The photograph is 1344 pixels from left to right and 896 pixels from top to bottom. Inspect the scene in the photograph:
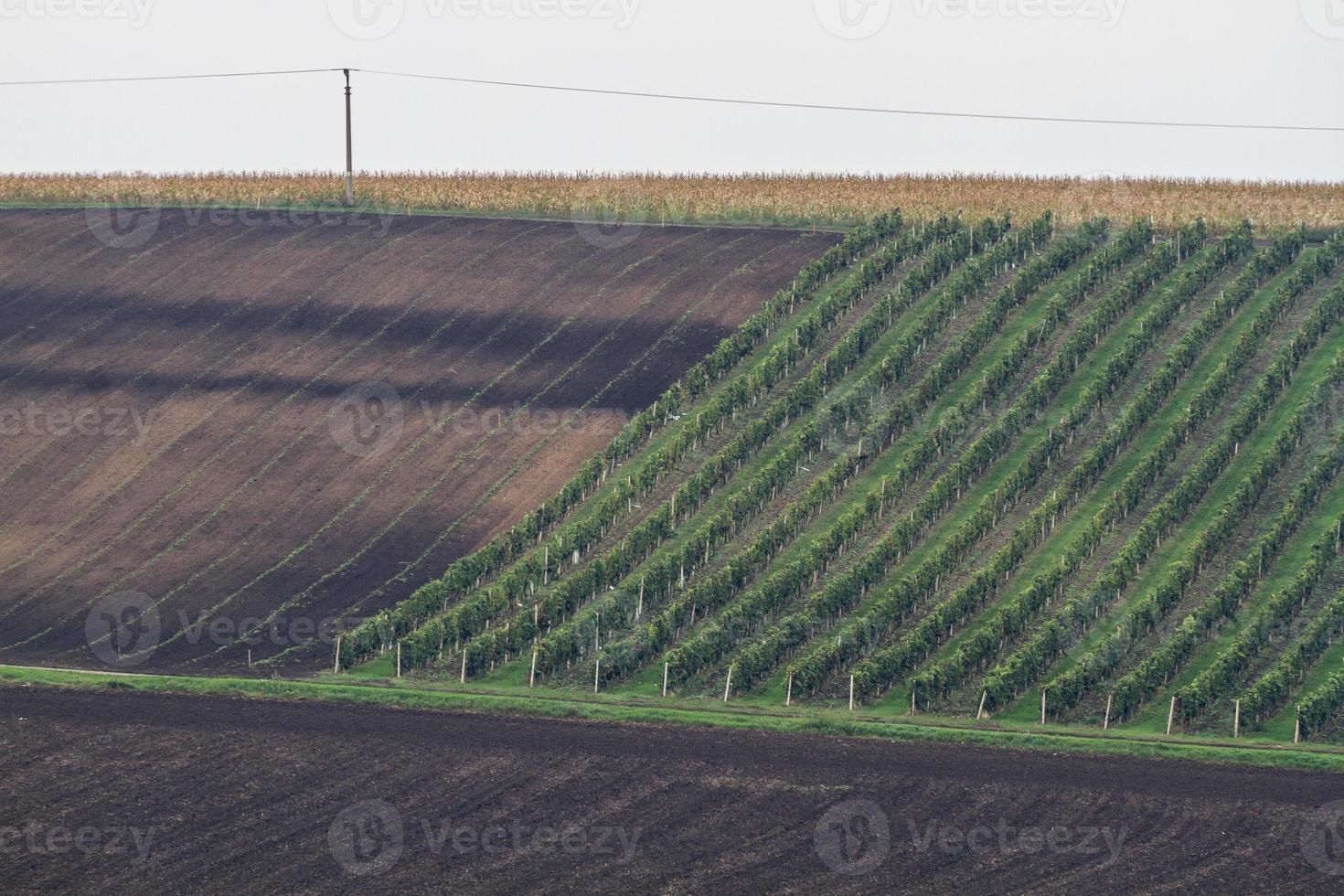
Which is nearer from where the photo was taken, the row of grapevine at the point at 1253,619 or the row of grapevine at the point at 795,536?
the row of grapevine at the point at 1253,619

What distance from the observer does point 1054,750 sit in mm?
42438

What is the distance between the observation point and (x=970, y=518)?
179 feet

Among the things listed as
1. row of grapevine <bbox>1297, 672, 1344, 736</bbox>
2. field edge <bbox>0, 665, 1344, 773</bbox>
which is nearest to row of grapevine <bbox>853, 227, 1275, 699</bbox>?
field edge <bbox>0, 665, 1344, 773</bbox>

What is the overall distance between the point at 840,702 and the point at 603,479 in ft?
50.0

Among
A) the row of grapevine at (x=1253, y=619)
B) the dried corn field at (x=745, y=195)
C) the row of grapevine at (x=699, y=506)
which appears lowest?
the row of grapevine at (x=1253, y=619)

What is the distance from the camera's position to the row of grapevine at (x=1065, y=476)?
→ 4697cm

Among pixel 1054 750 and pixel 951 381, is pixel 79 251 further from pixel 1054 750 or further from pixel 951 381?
pixel 1054 750

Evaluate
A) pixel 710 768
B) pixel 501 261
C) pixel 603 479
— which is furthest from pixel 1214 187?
pixel 710 768

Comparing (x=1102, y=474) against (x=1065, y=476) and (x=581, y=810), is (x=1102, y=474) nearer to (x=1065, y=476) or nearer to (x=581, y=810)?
(x=1065, y=476)

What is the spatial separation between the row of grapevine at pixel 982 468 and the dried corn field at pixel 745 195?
22.9ft

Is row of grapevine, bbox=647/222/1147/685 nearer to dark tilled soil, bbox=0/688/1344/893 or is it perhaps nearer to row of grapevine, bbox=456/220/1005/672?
row of grapevine, bbox=456/220/1005/672

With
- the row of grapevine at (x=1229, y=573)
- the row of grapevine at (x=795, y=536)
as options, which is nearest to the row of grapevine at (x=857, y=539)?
the row of grapevine at (x=795, y=536)

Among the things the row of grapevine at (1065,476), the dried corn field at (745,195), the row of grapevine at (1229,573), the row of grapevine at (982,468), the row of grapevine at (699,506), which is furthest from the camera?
the dried corn field at (745,195)

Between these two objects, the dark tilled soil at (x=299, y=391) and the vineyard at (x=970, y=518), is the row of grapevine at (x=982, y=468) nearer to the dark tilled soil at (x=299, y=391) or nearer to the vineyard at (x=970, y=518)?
the vineyard at (x=970, y=518)
